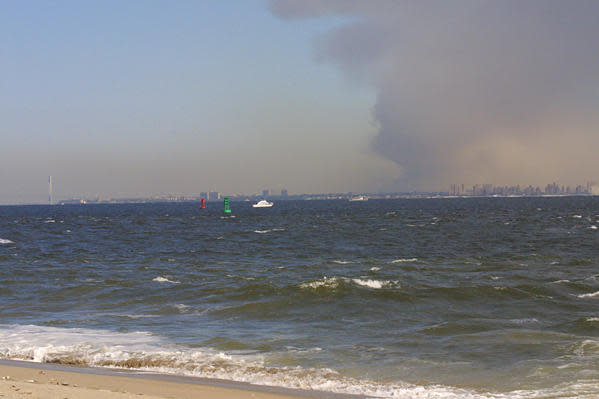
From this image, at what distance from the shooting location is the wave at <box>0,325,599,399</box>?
1066 centimetres

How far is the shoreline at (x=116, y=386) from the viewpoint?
9501mm

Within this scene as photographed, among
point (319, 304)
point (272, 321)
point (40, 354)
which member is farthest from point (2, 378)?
point (319, 304)

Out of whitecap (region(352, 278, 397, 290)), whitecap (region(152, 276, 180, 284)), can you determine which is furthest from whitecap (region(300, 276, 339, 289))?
whitecap (region(152, 276, 180, 284))

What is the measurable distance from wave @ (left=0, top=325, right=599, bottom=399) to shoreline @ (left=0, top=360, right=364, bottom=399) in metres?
0.48

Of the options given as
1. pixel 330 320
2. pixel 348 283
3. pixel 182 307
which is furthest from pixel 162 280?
pixel 330 320

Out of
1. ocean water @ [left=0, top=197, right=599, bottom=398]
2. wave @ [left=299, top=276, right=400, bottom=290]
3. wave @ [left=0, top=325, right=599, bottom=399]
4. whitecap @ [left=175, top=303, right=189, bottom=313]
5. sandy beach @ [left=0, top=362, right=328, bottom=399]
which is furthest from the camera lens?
wave @ [left=299, top=276, right=400, bottom=290]

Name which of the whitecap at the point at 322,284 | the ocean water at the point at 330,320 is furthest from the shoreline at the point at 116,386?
the whitecap at the point at 322,284

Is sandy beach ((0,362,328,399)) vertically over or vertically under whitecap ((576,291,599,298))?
over

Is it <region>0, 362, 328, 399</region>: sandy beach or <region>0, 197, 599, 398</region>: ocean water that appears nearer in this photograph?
<region>0, 362, 328, 399</region>: sandy beach

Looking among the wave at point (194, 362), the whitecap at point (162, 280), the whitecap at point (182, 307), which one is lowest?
the whitecap at point (162, 280)

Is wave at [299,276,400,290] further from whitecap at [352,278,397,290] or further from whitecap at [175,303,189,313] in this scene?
whitecap at [175,303,189,313]

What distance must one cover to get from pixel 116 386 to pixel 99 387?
283 mm

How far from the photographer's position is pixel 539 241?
4900cm

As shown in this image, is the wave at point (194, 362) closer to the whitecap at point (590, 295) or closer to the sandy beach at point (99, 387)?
the sandy beach at point (99, 387)
